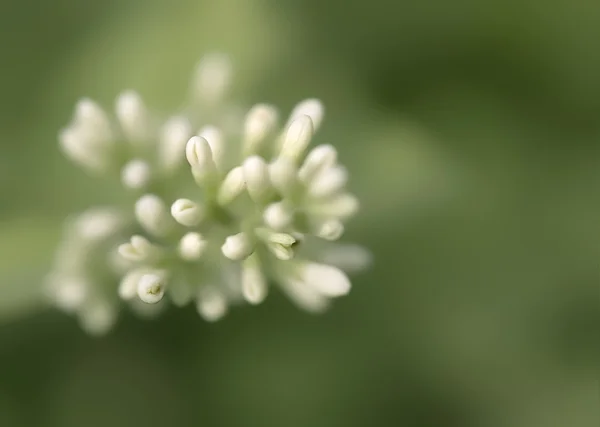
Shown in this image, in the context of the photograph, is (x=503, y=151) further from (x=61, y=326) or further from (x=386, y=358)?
(x=61, y=326)

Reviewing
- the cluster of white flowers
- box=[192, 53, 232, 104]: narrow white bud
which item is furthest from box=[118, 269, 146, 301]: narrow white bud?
box=[192, 53, 232, 104]: narrow white bud

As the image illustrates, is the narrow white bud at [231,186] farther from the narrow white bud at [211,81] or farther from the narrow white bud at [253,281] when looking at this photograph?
the narrow white bud at [211,81]

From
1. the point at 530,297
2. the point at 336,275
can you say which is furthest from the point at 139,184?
the point at 530,297

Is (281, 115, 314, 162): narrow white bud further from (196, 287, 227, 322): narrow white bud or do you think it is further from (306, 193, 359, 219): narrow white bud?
(196, 287, 227, 322): narrow white bud

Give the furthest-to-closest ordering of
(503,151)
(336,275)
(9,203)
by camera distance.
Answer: (503,151) → (9,203) → (336,275)

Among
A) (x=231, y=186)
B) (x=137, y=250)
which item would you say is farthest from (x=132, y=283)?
(x=231, y=186)

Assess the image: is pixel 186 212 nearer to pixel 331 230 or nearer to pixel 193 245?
pixel 193 245

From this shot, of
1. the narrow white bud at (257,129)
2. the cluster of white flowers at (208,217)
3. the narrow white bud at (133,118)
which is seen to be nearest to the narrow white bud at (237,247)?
the cluster of white flowers at (208,217)
